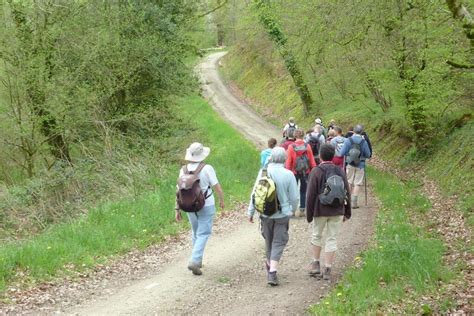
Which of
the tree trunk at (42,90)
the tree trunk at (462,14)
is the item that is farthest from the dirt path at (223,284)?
the tree trunk at (42,90)

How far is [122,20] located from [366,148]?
9.95 m

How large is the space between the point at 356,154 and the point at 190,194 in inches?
242

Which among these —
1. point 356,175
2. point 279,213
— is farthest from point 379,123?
point 279,213

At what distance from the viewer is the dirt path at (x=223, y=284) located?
23.4 feet

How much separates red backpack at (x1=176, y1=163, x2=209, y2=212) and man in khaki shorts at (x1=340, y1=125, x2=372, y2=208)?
5.86 m

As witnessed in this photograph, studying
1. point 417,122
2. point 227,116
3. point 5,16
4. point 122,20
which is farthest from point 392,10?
point 227,116

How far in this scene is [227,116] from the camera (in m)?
37.2

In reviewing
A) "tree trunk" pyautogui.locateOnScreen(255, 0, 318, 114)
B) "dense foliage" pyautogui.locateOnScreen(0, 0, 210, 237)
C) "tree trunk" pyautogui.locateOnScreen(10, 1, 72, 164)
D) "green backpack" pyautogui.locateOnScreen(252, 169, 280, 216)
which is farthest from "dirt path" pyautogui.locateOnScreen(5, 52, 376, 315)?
"tree trunk" pyautogui.locateOnScreen(255, 0, 318, 114)

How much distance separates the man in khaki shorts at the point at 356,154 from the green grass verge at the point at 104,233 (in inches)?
112

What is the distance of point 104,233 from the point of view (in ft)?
33.6

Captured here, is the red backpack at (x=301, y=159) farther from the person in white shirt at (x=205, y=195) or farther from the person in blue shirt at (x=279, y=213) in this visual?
the person in blue shirt at (x=279, y=213)

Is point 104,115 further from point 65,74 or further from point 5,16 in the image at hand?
point 5,16

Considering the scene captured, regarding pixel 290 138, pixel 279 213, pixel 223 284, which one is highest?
pixel 290 138

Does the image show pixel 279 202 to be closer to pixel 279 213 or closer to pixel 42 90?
pixel 279 213
